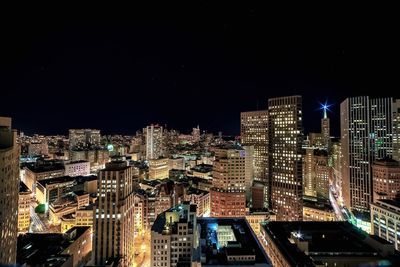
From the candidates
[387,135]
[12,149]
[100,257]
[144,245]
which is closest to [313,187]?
[387,135]

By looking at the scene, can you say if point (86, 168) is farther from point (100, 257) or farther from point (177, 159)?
point (100, 257)

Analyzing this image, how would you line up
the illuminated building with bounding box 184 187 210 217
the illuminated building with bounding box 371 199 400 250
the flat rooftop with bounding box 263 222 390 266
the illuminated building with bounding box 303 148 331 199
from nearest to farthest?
the flat rooftop with bounding box 263 222 390 266 < the illuminated building with bounding box 371 199 400 250 < the illuminated building with bounding box 184 187 210 217 < the illuminated building with bounding box 303 148 331 199

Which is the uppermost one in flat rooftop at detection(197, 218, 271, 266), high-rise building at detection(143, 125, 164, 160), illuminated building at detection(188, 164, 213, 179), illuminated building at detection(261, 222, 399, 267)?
high-rise building at detection(143, 125, 164, 160)

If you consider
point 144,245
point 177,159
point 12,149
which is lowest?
point 144,245

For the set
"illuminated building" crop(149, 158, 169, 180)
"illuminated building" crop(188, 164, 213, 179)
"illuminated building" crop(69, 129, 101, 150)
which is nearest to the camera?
"illuminated building" crop(188, 164, 213, 179)

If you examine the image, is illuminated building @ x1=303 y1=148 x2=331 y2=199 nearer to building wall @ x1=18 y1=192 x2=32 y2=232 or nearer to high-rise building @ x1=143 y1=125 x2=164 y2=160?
high-rise building @ x1=143 y1=125 x2=164 y2=160

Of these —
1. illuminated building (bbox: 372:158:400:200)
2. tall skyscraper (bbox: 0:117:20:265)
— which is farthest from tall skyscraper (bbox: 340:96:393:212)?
tall skyscraper (bbox: 0:117:20:265)
